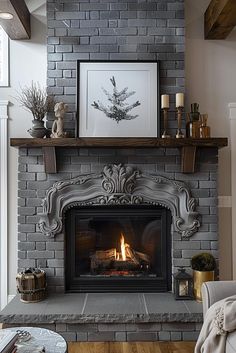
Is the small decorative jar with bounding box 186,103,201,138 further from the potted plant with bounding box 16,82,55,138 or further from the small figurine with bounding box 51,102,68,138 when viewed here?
the potted plant with bounding box 16,82,55,138

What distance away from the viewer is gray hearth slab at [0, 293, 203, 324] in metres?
2.82

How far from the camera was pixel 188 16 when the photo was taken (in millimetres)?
3514

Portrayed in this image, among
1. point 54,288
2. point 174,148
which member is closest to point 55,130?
point 174,148

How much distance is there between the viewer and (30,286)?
3039 millimetres

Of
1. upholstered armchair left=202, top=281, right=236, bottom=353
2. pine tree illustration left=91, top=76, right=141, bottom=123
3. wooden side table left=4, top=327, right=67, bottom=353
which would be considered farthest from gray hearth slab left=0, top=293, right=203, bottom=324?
pine tree illustration left=91, top=76, right=141, bottom=123

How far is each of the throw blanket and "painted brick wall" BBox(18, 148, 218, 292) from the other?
1250 millimetres

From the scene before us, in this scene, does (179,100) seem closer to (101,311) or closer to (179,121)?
(179,121)

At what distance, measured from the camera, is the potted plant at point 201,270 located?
3.13 m

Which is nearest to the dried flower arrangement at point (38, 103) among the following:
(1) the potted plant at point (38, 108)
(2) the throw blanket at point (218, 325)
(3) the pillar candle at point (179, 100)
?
(1) the potted plant at point (38, 108)

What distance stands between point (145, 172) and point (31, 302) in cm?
141

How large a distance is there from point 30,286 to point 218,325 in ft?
5.32

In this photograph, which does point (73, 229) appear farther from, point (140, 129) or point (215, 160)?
point (215, 160)

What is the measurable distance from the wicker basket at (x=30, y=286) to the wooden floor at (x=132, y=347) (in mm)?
493

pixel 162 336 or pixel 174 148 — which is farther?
pixel 174 148
